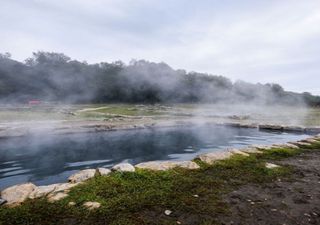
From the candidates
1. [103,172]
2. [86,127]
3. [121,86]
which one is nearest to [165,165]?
[103,172]

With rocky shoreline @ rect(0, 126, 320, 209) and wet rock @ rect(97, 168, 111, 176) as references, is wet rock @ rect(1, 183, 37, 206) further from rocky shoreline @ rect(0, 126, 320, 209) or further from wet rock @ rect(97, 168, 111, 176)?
wet rock @ rect(97, 168, 111, 176)

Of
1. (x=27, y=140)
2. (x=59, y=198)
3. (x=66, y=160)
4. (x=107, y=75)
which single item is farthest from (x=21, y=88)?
(x=59, y=198)

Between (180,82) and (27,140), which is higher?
(180,82)

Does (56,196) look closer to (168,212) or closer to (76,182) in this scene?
(76,182)

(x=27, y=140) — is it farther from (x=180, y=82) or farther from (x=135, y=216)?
(x=180, y=82)

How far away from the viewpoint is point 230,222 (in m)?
2.09

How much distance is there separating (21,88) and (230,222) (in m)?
25.5

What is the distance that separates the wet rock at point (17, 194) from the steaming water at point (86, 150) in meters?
1.52

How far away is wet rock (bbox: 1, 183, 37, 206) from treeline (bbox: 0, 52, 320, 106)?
911 inches

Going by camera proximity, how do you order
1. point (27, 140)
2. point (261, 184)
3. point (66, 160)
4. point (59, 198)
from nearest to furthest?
point (59, 198) → point (261, 184) → point (66, 160) → point (27, 140)

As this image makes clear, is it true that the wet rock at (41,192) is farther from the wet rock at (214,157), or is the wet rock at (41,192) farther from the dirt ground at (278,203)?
the wet rock at (214,157)

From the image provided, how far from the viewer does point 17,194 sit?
8.34 ft

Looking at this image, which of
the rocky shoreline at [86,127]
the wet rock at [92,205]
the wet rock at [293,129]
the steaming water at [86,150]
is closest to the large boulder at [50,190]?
the wet rock at [92,205]

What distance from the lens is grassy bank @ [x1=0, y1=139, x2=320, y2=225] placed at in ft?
6.86
